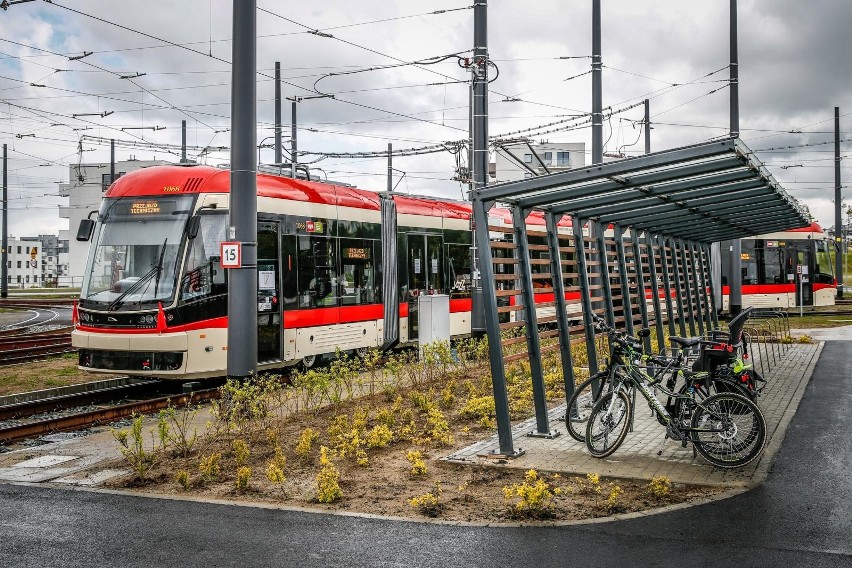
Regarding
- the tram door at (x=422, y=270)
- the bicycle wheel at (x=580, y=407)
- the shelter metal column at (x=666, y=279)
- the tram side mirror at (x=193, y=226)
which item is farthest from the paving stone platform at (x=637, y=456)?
the tram door at (x=422, y=270)

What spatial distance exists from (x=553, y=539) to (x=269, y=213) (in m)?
9.63

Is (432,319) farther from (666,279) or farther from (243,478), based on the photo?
(243,478)

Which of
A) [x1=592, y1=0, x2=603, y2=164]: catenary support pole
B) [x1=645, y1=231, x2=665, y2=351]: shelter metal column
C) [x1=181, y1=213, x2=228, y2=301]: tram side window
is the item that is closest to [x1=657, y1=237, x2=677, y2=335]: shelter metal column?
[x1=645, y1=231, x2=665, y2=351]: shelter metal column

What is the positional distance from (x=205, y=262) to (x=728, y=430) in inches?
322

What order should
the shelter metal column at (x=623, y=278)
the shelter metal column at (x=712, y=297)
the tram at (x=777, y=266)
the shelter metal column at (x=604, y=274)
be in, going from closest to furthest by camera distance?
the shelter metal column at (x=604, y=274), the shelter metal column at (x=623, y=278), the shelter metal column at (x=712, y=297), the tram at (x=777, y=266)

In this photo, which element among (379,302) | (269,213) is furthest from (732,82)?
(269,213)

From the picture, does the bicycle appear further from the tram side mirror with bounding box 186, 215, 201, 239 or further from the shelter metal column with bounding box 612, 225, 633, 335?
the tram side mirror with bounding box 186, 215, 201, 239

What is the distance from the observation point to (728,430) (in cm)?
809

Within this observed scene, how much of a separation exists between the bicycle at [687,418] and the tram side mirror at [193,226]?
6.81 meters

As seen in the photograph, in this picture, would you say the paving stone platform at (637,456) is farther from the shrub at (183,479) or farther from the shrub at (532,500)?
the shrub at (183,479)

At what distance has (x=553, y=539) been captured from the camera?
632 cm

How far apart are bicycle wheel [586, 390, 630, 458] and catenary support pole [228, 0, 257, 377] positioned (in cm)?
426

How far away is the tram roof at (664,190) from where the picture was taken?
26.1 ft

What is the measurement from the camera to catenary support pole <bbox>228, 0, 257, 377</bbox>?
10922 millimetres
